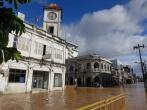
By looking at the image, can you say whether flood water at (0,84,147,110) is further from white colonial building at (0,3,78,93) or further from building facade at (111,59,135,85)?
building facade at (111,59,135,85)

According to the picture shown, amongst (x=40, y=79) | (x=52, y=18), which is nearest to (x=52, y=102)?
(x=40, y=79)

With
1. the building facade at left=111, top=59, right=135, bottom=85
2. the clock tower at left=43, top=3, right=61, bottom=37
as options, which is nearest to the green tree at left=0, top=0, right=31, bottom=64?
the clock tower at left=43, top=3, right=61, bottom=37

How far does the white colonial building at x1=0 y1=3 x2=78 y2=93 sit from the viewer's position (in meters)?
21.9

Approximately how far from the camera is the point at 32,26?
25.8 metres

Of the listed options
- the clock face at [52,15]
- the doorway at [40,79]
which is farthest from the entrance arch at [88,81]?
the doorway at [40,79]

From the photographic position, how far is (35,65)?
1019 inches

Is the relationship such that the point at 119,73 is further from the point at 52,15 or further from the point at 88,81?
the point at 52,15

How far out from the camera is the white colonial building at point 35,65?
21.9 m

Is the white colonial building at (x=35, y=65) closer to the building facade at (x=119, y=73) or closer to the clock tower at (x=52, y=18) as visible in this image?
the clock tower at (x=52, y=18)

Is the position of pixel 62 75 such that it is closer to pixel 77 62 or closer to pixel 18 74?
pixel 18 74

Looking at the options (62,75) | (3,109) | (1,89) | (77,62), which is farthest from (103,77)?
(3,109)

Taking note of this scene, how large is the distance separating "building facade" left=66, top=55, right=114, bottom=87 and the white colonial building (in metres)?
21.2

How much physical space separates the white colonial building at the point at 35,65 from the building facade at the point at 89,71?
2119 centimetres

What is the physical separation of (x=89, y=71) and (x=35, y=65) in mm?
28890
